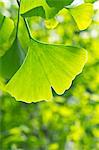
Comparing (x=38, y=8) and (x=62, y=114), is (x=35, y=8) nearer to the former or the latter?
(x=38, y=8)

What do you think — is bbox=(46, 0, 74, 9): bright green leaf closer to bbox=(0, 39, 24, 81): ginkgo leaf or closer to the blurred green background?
bbox=(0, 39, 24, 81): ginkgo leaf

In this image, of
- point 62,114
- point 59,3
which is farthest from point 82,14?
point 62,114

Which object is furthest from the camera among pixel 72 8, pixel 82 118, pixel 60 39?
pixel 60 39

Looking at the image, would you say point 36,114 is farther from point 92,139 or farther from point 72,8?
point 72,8

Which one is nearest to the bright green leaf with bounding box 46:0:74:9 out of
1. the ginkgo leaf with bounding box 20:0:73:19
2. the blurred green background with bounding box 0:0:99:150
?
the ginkgo leaf with bounding box 20:0:73:19

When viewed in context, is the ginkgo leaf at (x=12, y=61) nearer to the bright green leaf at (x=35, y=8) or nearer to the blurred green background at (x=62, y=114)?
the bright green leaf at (x=35, y=8)

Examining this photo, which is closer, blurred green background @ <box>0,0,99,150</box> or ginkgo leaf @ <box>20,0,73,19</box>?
ginkgo leaf @ <box>20,0,73,19</box>

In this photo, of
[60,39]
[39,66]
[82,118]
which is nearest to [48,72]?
[39,66]
